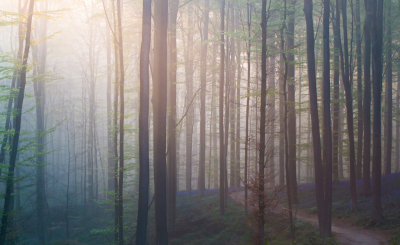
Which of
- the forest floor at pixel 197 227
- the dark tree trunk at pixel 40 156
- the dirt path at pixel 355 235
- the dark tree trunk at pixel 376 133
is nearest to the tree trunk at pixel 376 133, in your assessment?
the dark tree trunk at pixel 376 133

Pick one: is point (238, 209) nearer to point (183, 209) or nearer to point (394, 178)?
point (183, 209)

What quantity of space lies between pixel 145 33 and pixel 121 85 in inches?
126

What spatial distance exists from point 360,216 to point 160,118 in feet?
29.4

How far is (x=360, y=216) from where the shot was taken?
9859 millimetres

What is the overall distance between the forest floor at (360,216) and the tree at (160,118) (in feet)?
15.3

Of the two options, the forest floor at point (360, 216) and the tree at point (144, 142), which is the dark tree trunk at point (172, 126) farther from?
the forest floor at point (360, 216)

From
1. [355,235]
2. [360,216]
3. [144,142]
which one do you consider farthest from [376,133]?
[144,142]

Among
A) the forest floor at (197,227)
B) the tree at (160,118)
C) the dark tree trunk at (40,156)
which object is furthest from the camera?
the dark tree trunk at (40,156)

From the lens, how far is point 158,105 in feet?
27.7

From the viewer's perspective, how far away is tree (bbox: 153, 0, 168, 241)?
27.1 ft

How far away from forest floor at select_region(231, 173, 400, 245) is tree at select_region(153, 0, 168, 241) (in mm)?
4670

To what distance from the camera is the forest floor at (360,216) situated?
315 inches

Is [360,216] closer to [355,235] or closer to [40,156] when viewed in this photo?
[355,235]

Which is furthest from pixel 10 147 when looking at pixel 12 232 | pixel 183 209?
pixel 183 209
